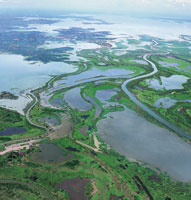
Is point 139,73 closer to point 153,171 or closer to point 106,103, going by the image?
point 106,103

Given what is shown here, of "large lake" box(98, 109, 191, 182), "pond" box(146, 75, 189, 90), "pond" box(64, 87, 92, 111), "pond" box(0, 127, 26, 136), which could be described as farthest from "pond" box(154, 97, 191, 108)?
"pond" box(0, 127, 26, 136)

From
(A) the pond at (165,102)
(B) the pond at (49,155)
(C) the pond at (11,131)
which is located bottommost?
(B) the pond at (49,155)

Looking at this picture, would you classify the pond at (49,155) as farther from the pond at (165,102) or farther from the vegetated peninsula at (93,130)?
the pond at (165,102)

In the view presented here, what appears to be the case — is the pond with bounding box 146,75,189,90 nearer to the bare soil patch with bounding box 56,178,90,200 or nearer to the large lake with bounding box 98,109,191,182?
the large lake with bounding box 98,109,191,182

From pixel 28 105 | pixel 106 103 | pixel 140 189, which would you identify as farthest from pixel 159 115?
pixel 28 105

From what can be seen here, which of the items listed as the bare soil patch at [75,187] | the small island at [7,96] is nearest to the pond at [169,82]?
the bare soil patch at [75,187]
